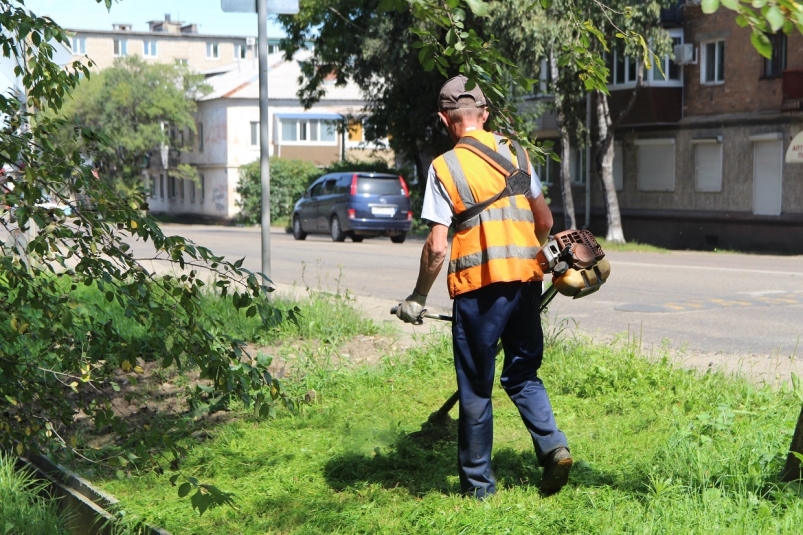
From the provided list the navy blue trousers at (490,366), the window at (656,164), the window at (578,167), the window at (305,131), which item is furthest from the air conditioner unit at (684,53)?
the window at (305,131)

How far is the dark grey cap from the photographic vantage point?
453cm

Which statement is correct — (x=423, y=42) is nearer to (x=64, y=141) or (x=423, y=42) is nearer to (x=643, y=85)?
(x=64, y=141)

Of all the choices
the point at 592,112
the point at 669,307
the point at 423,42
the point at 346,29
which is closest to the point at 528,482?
the point at 423,42

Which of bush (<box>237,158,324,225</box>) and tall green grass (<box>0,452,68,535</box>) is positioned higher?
bush (<box>237,158,324,225</box>)

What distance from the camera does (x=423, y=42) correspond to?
407 centimetres

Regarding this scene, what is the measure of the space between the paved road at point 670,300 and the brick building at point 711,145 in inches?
361

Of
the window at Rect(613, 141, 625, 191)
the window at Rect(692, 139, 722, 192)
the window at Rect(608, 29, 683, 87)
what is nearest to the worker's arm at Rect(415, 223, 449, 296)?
the window at Rect(608, 29, 683, 87)

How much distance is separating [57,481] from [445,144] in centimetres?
2810

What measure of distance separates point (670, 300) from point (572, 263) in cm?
848

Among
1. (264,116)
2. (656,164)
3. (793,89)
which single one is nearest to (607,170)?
(656,164)

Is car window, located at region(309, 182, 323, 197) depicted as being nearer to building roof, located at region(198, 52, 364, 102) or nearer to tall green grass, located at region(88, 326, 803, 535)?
tall green grass, located at region(88, 326, 803, 535)

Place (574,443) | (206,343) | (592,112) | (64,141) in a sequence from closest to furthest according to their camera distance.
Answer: (206,343)
(64,141)
(574,443)
(592,112)

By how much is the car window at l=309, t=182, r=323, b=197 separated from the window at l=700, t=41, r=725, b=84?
11651 millimetres

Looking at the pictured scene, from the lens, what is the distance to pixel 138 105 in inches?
2458
